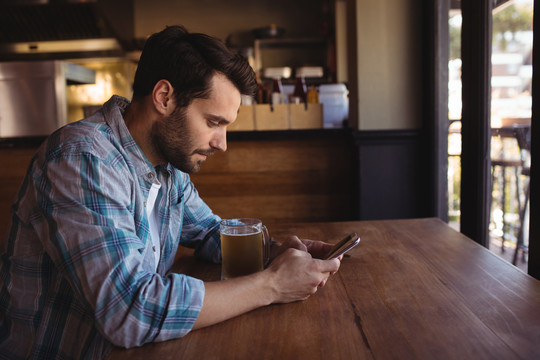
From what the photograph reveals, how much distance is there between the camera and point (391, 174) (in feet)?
8.64

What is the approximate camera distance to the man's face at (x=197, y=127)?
1.05m

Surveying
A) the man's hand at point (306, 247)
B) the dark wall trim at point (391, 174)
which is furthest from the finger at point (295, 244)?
the dark wall trim at point (391, 174)

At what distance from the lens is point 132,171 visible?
97cm

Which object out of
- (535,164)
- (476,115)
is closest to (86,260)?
(535,164)

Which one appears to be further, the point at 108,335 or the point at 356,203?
the point at 356,203

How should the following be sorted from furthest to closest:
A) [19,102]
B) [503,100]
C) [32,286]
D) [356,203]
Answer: [19,102]
[356,203]
[503,100]
[32,286]

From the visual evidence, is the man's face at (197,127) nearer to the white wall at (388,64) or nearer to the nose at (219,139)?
the nose at (219,139)

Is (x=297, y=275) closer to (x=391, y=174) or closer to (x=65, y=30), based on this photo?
(x=391, y=174)

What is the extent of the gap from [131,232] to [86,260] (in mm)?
104

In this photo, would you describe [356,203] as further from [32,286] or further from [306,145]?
[32,286]

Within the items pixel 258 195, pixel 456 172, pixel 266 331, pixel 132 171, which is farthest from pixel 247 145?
pixel 266 331

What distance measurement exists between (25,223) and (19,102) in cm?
389

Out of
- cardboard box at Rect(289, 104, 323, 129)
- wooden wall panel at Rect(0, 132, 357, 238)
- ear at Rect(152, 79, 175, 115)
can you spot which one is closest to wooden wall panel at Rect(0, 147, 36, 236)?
wooden wall panel at Rect(0, 132, 357, 238)

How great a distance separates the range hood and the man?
4785 millimetres
